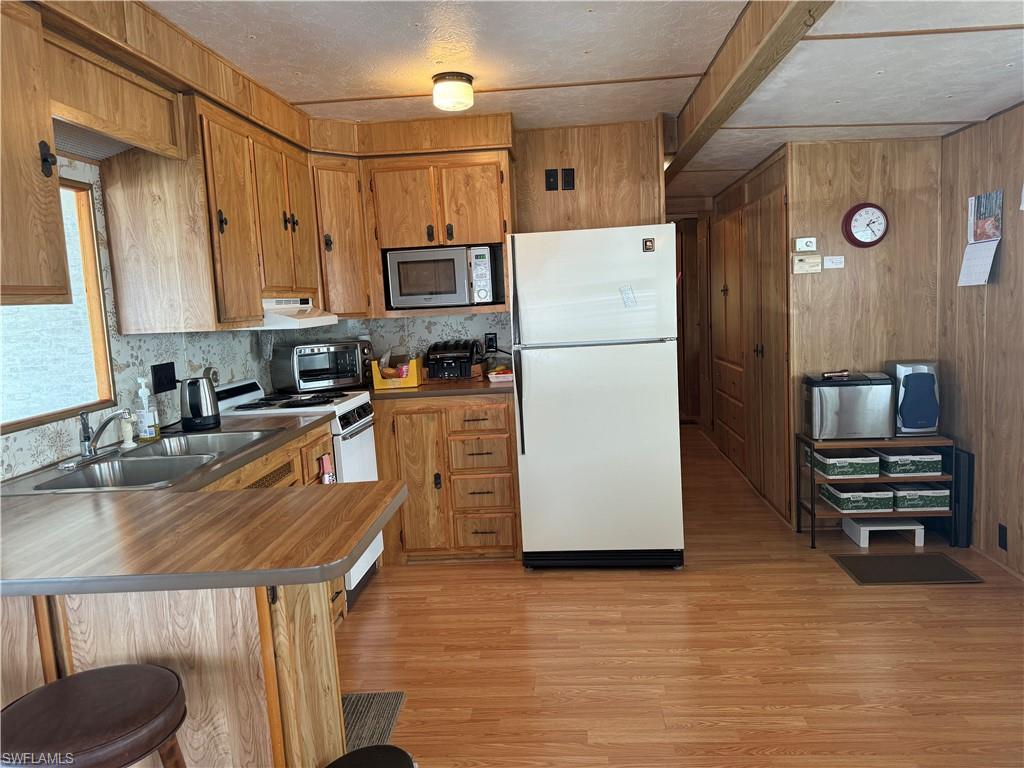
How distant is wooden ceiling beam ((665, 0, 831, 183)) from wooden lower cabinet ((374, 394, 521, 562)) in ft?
5.63

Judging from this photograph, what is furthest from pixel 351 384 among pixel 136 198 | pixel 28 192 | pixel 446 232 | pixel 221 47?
pixel 28 192

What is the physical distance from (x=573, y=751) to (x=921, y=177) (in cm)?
338

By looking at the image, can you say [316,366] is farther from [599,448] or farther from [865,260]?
[865,260]

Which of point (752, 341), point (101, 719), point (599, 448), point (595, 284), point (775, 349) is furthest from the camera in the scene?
point (752, 341)

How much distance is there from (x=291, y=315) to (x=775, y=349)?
2804 mm

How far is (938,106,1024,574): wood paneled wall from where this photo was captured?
3.11 metres

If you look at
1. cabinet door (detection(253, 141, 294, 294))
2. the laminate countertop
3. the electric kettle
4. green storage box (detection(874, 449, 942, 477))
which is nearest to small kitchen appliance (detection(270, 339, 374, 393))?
cabinet door (detection(253, 141, 294, 294))

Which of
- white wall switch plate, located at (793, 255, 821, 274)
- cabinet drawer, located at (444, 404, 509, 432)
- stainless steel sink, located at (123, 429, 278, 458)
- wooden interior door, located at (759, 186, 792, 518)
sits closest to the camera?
stainless steel sink, located at (123, 429, 278, 458)

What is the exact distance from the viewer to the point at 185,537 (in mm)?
1512

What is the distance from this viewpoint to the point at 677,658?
2.67 m

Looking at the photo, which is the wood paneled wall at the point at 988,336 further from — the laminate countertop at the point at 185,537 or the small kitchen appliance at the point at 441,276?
the laminate countertop at the point at 185,537

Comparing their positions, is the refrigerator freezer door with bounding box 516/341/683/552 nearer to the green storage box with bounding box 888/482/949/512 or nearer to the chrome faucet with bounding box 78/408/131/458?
the green storage box with bounding box 888/482/949/512

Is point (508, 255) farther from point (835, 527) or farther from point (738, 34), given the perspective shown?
point (835, 527)

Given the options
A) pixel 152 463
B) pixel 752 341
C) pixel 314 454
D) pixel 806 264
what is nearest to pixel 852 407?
pixel 806 264
